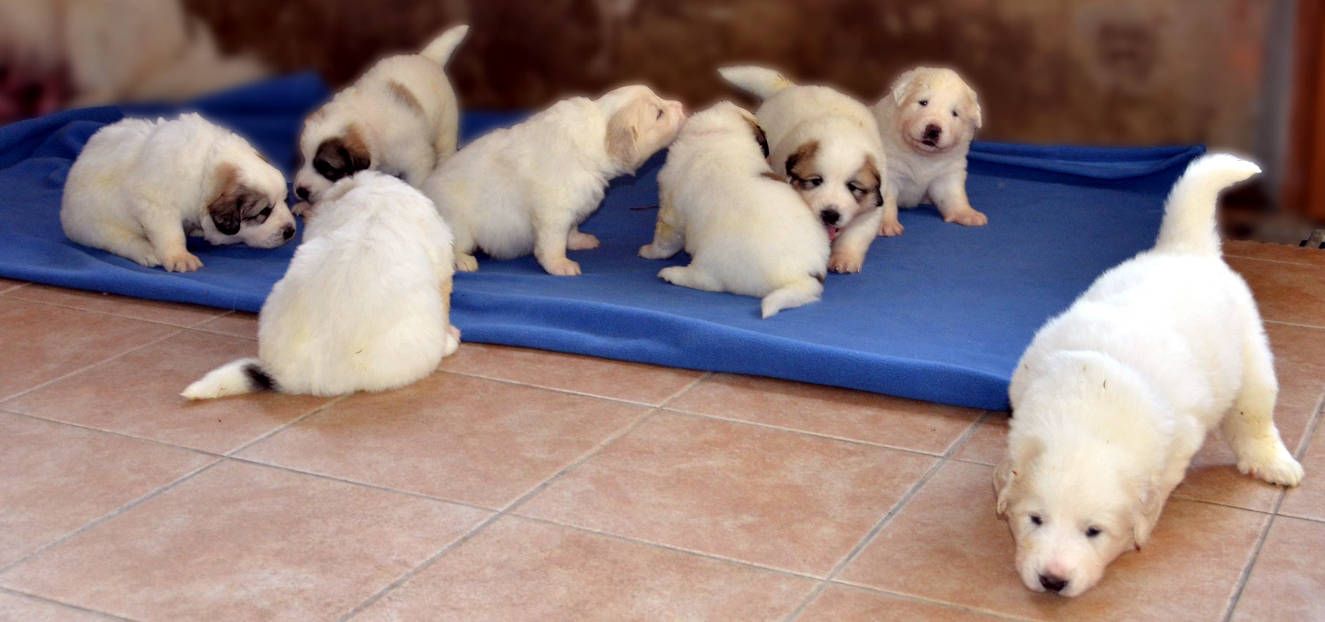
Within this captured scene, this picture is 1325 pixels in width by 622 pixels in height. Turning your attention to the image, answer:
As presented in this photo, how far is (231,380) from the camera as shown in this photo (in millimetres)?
4242

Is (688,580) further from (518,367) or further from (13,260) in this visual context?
(13,260)

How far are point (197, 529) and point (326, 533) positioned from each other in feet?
1.08

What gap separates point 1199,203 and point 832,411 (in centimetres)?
117

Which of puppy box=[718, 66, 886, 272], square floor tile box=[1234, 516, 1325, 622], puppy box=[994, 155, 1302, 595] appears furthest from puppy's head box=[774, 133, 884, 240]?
square floor tile box=[1234, 516, 1325, 622]

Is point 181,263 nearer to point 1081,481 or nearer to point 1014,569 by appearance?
point 1014,569

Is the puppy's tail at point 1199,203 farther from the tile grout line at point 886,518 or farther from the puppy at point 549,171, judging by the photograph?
the puppy at point 549,171

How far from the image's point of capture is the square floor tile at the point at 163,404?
13.5 feet

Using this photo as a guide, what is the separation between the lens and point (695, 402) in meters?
4.29

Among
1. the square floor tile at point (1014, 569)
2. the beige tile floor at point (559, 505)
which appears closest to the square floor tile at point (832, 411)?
the beige tile floor at point (559, 505)

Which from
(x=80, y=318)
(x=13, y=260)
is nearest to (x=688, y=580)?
(x=80, y=318)

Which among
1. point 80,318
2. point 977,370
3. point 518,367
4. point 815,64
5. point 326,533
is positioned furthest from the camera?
point 815,64

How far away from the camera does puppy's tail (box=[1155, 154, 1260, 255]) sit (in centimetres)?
366

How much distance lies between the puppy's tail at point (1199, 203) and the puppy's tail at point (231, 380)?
2.60 metres

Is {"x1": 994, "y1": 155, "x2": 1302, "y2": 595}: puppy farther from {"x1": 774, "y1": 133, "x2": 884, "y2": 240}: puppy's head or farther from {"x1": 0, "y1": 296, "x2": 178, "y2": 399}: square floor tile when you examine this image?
{"x1": 0, "y1": 296, "x2": 178, "y2": 399}: square floor tile
